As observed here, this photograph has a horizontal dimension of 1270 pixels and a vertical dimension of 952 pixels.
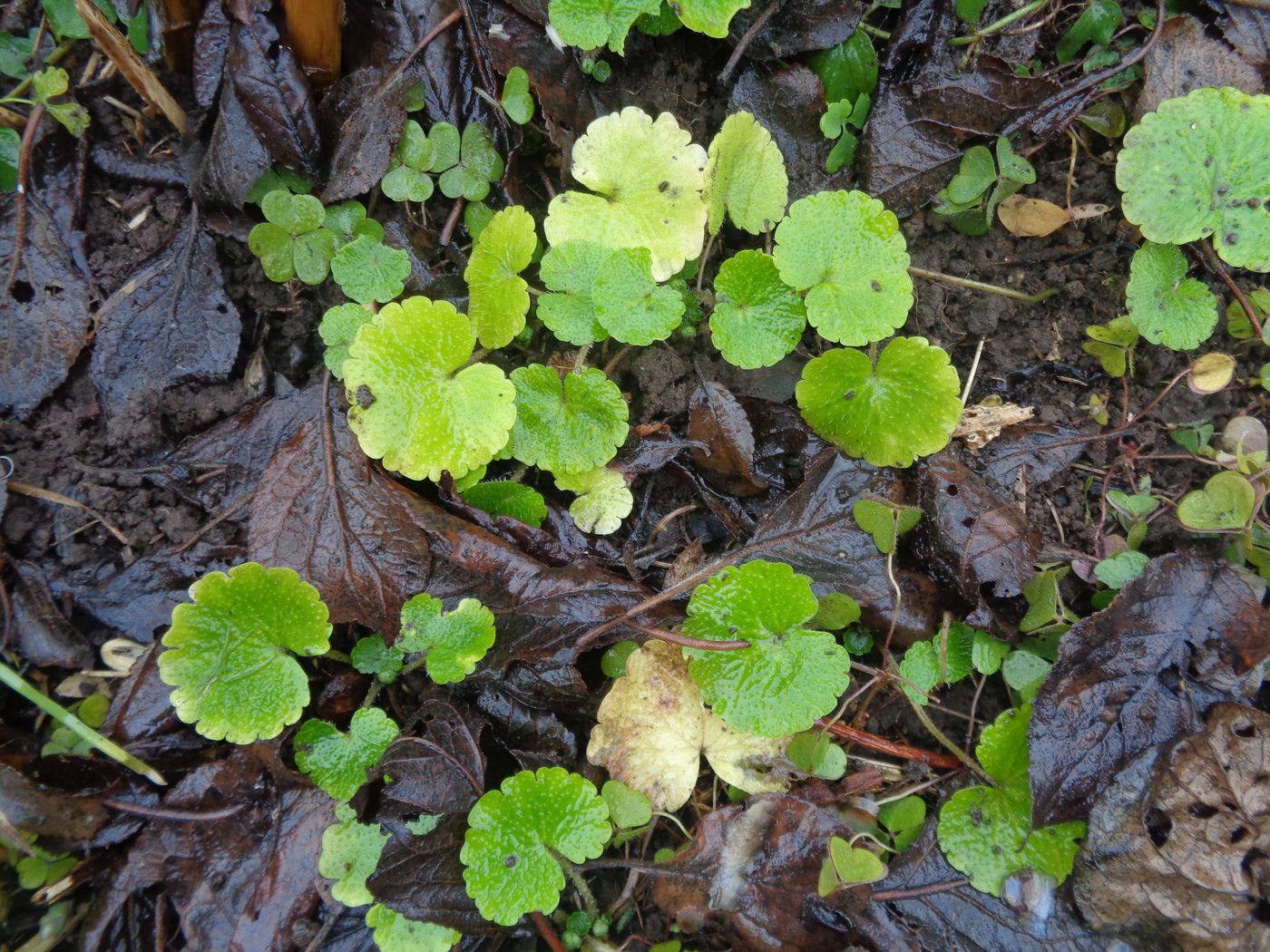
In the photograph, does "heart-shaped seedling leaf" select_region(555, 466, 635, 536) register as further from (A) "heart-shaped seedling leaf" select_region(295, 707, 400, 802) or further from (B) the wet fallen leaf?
(B) the wet fallen leaf

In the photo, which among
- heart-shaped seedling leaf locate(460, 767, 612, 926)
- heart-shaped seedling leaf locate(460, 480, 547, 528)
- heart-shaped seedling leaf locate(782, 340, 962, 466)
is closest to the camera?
heart-shaped seedling leaf locate(460, 767, 612, 926)

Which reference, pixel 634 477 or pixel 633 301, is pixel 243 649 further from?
pixel 633 301

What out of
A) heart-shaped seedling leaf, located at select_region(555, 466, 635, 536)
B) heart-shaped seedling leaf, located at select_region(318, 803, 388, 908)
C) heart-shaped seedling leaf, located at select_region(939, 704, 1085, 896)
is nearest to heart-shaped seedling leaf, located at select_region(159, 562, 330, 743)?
heart-shaped seedling leaf, located at select_region(318, 803, 388, 908)

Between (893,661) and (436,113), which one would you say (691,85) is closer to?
(436,113)

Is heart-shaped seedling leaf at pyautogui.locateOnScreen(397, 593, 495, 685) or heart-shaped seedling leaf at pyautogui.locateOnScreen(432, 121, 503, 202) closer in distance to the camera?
heart-shaped seedling leaf at pyautogui.locateOnScreen(397, 593, 495, 685)

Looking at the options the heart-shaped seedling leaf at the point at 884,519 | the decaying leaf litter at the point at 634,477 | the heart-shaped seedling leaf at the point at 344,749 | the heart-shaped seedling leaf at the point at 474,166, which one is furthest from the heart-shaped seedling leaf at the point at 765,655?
the heart-shaped seedling leaf at the point at 474,166

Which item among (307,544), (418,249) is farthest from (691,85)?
(307,544)
